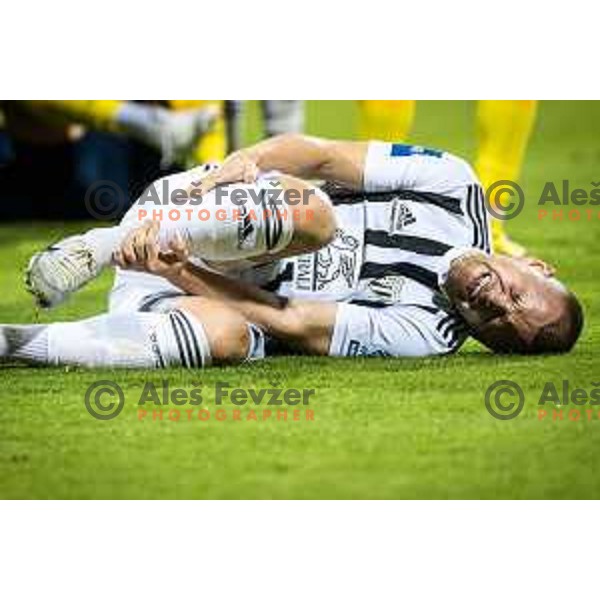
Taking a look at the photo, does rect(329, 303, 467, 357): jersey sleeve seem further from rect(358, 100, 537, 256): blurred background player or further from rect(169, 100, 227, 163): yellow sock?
rect(169, 100, 227, 163): yellow sock

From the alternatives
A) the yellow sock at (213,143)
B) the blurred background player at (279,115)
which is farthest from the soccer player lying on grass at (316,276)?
the yellow sock at (213,143)

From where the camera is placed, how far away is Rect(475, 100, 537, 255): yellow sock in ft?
9.16

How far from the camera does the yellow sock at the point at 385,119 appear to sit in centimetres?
273

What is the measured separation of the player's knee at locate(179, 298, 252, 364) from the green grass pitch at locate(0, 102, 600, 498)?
0.10 feet

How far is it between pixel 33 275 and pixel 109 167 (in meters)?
1.21

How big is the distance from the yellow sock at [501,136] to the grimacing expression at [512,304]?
0.56 metres

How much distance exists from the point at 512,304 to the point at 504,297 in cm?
2

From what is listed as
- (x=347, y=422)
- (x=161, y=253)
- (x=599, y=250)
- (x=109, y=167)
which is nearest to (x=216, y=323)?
(x=161, y=253)

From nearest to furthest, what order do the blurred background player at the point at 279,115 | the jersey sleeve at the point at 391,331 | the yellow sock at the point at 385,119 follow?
the jersey sleeve at the point at 391,331 < the yellow sock at the point at 385,119 < the blurred background player at the point at 279,115

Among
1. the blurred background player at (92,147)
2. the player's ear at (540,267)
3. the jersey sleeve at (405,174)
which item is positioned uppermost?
the jersey sleeve at (405,174)

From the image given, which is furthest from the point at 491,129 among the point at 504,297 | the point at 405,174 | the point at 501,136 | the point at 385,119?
Result: the point at 504,297

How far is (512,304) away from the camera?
2.17 metres

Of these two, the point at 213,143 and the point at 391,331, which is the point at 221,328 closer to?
the point at 391,331

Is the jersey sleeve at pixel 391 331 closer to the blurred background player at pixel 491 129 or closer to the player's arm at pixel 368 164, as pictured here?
the player's arm at pixel 368 164
